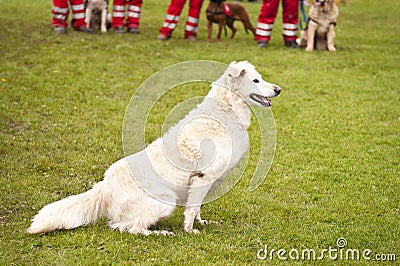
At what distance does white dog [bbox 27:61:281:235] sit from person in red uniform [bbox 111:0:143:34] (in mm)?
8742

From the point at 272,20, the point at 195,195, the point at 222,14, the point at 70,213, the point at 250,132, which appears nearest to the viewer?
the point at 70,213

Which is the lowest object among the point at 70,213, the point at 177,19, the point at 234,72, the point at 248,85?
the point at 177,19

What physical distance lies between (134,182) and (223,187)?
115cm

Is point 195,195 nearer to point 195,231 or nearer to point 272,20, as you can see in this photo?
point 195,231

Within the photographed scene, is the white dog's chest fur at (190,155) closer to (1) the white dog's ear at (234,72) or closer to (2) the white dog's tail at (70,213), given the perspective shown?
(1) the white dog's ear at (234,72)

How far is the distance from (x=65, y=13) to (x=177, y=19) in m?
2.63

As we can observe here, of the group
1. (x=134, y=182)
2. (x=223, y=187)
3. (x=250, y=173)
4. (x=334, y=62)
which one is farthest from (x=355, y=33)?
(x=134, y=182)

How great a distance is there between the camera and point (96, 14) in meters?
13.0

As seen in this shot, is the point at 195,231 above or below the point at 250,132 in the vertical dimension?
above

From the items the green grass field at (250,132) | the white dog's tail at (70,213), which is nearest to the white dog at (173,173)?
the white dog's tail at (70,213)

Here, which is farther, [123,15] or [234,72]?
[123,15]

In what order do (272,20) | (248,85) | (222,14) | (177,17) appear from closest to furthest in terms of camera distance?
(248,85), (222,14), (272,20), (177,17)

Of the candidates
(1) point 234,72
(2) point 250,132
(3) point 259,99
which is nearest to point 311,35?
(2) point 250,132

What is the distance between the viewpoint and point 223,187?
5445mm
